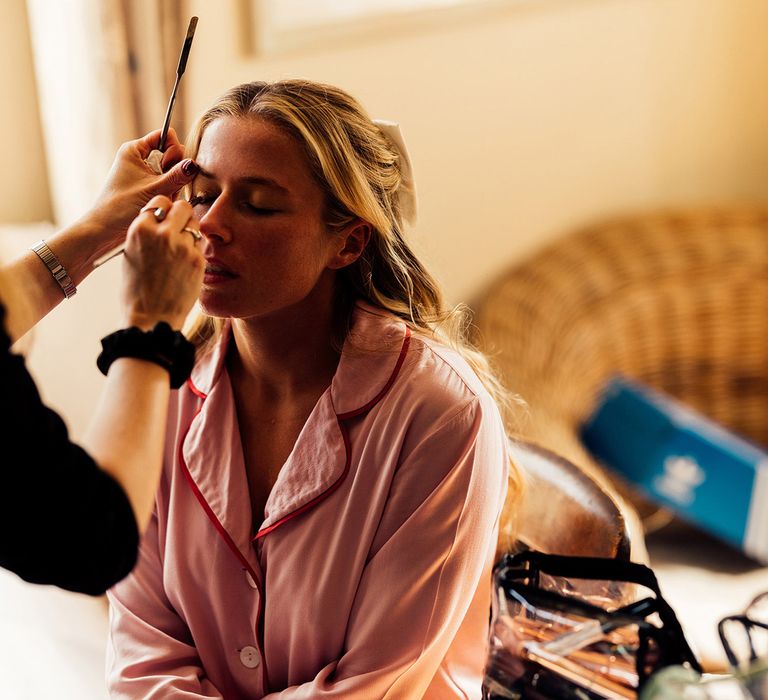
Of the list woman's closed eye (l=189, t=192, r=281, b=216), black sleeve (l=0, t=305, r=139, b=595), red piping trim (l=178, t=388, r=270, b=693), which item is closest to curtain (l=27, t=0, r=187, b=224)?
woman's closed eye (l=189, t=192, r=281, b=216)

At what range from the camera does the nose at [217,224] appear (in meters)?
1.13

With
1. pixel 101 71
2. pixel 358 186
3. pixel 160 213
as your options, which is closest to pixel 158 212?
pixel 160 213

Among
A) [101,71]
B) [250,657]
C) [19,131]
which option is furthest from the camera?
[19,131]

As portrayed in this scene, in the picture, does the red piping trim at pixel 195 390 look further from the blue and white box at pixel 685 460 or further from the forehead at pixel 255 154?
the blue and white box at pixel 685 460

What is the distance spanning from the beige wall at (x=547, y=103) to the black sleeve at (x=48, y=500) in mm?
1176

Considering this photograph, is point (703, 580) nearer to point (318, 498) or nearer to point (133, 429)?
point (318, 498)

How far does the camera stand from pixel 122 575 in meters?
0.87

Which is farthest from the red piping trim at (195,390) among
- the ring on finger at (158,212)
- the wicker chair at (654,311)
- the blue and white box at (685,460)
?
the blue and white box at (685,460)

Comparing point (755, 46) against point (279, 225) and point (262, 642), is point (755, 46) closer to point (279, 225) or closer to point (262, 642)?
point (279, 225)

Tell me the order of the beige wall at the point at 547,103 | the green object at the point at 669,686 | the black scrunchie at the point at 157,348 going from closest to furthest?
the green object at the point at 669,686, the black scrunchie at the point at 157,348, the beige wall at the point at 547,103

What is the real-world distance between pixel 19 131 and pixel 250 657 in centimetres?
120

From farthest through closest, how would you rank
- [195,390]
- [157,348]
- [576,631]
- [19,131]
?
[19,131] < [195,390] < [576,631] < [157,348]

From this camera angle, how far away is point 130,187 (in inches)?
46.3

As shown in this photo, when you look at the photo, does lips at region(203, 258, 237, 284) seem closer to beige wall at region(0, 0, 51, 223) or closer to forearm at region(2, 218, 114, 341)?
forearm at region(2, 218, 114, 341)
